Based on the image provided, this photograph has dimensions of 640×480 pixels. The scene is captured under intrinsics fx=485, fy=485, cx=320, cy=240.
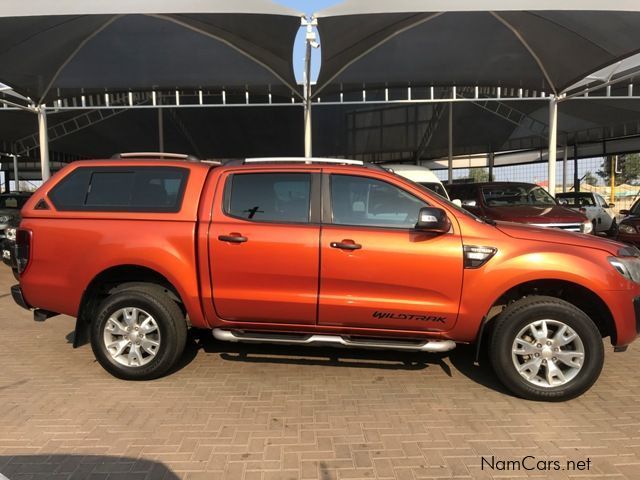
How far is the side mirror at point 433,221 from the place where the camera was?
12.6 feet

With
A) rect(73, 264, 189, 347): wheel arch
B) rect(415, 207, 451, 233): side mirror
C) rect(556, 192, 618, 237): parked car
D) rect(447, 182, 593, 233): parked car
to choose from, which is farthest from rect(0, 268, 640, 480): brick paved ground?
rect(556, 192, 618, 237): parked car

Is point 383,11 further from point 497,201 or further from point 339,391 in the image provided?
point 339,391

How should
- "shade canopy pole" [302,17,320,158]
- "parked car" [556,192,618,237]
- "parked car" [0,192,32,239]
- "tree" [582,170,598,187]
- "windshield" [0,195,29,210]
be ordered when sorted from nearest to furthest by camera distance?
1. "shade canopy pole" [302,17,320,158]
2. "parked car" [0,192,32,239]
3. "windshield" [0,195,29,210]
4. "parked car" [556,192,618,237]
5. "tree" [582,170,598,187]

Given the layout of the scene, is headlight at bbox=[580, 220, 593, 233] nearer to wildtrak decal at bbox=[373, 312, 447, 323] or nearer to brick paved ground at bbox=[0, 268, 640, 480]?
brick paved ground at bbox=[0, 268, 640, 480]

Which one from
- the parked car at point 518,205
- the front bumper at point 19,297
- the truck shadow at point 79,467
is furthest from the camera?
the parked car at point 518,205

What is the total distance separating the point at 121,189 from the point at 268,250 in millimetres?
1525

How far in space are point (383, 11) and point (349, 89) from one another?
6.03 metres

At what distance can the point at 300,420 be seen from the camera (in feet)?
11.9

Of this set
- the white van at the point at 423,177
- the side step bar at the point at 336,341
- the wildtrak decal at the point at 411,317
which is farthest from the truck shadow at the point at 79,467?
the white van at the point at 423,177

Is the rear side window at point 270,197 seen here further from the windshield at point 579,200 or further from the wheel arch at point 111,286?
the windshield at point 579,200

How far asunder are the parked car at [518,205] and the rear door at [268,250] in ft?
18.2

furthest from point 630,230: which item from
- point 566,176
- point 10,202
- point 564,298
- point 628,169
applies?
point 628,169

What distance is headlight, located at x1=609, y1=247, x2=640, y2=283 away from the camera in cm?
393

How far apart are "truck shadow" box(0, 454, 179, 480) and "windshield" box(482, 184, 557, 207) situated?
8155 millimetres
